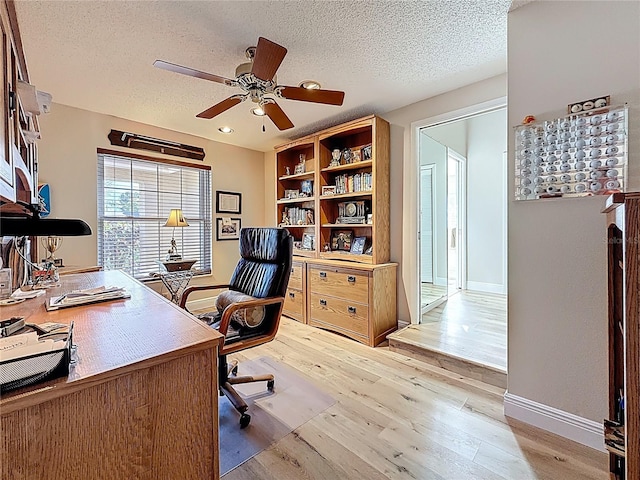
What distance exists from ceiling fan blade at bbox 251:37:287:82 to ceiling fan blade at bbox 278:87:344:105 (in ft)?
0.66

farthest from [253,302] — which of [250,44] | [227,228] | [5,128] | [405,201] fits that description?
[227,228]

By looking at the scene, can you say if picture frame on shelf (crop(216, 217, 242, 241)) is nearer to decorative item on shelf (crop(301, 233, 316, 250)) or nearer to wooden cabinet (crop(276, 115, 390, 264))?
wooden cabinet (crop(276, 115, 390, 264))

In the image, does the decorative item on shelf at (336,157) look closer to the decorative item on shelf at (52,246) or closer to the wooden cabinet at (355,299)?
the wooden cabinet at (355,299)

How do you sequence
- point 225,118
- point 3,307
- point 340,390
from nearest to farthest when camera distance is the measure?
point 3,307 < point 340,390 < point 225,118

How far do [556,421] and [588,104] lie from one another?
1758 mm

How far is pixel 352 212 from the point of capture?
3.73m

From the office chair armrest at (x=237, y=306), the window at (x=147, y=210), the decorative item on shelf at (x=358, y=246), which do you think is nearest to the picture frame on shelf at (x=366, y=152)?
the decorative item on shelf at (x=358, y=246)

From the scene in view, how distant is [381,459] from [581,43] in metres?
2.44

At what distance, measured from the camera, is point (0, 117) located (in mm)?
897

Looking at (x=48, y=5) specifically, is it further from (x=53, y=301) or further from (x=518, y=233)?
(x=518, y=233)

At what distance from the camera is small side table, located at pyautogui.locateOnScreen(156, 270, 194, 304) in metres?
3.59

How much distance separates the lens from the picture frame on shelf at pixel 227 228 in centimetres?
446

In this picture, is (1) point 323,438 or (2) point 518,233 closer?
(1) point 323,438

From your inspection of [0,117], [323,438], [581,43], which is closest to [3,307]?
[0,117]
